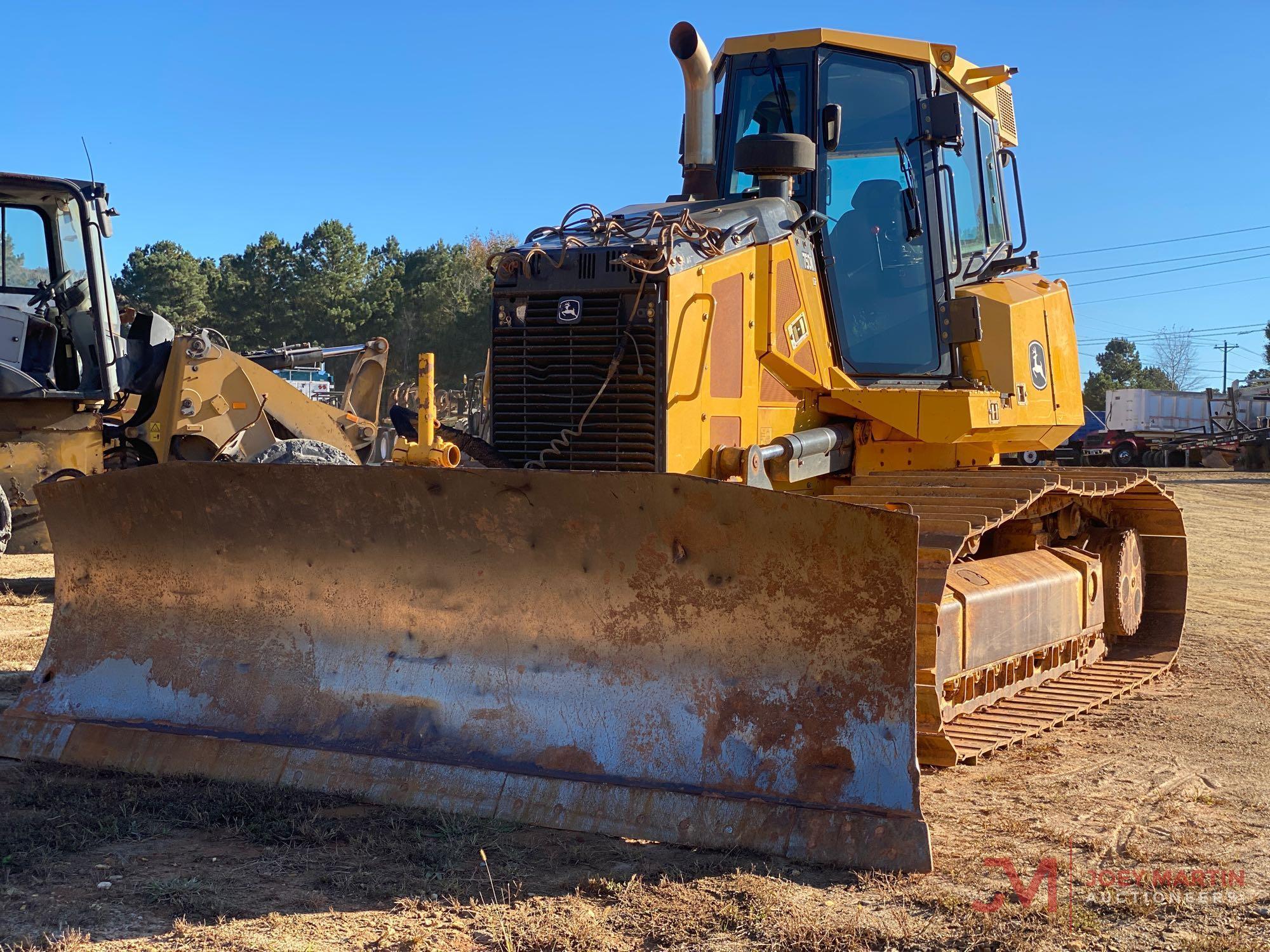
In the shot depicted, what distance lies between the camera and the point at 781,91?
19.4ft

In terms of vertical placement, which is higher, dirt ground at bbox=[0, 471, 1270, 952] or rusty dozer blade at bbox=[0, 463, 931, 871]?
rusty dozer blade at bbox=[0, 463, 931, 871]

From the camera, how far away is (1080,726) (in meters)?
5.63

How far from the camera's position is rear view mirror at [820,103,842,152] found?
5.73 meters

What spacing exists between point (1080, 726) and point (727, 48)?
143 inches

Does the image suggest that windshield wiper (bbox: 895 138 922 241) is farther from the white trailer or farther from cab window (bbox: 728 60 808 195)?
the white trailer

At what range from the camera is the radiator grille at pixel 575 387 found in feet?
16.0

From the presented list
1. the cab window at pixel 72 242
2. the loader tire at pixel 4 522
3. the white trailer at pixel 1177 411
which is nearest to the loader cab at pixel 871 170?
the loader tire at pixel 4 522

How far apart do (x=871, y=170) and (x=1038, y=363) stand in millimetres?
1604

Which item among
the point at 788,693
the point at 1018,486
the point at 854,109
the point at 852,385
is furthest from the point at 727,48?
the point at 788,693

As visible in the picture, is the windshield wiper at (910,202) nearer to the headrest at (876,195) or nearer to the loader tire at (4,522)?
the headrest at (876,195)

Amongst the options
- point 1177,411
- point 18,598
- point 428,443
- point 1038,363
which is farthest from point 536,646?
point 1177,411

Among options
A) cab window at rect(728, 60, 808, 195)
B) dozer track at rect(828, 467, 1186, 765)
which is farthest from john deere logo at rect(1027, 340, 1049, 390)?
cab window at rect(728, 60, 808, 195)

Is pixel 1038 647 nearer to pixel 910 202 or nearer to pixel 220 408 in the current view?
pixel 910 202

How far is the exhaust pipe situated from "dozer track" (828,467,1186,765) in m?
1.68
